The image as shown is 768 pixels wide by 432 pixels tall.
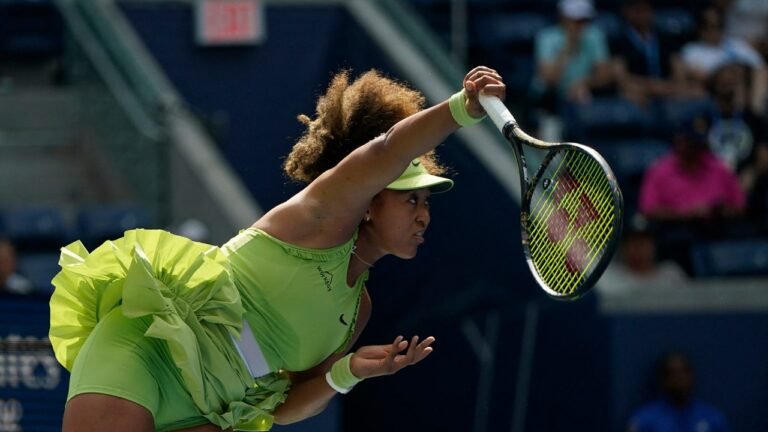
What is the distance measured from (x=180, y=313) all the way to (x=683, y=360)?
446 cm

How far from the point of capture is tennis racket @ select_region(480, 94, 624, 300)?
385 cm

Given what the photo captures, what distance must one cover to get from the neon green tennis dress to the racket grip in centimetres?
64

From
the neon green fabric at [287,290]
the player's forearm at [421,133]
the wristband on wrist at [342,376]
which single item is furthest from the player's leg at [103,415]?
the player's forearm at [421,133]

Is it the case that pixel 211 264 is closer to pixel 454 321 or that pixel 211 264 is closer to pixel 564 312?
pixel 564 312

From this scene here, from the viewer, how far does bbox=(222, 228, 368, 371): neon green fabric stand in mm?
4445

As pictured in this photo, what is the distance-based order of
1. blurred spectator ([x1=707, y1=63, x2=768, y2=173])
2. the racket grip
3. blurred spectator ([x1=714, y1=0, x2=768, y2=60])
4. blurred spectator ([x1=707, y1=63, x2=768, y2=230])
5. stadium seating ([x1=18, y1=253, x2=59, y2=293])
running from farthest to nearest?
blurred spectator ([x1=714, y1=0, x2=768, y2=60]) → blurred spectator ([x1=707, y1=63, x2=768, y2=173]) → blurred spectator ([x1=707, y1=63, x2=768, y2=230]) → stadium seating ([x1=18, y1=253, x2=59, y2=293]) → the racket grip

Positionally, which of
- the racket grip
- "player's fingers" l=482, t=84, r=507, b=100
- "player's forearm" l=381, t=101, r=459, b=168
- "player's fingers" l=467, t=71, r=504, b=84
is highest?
"player's fingers" l=467, t=71, r=504, b=84

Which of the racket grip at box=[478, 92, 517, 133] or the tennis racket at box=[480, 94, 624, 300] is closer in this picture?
the tennis racket at box=[480, 94, 624, 300]

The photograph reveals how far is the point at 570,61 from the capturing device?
A: 32.3 feet

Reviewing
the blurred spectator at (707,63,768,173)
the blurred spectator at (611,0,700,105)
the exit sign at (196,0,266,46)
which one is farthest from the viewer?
the exit sign at (196,0,266,46)

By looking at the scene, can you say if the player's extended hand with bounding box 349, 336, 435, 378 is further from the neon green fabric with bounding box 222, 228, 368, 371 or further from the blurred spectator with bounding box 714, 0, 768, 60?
the blurred spectator with bounding box 714, 0, 768, 60

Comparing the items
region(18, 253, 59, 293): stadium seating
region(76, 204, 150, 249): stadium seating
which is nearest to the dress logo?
region(18, 253, 59, 293): stadium seating

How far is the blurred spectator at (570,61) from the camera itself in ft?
32.0

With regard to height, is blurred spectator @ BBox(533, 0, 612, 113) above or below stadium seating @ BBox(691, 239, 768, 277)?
above
